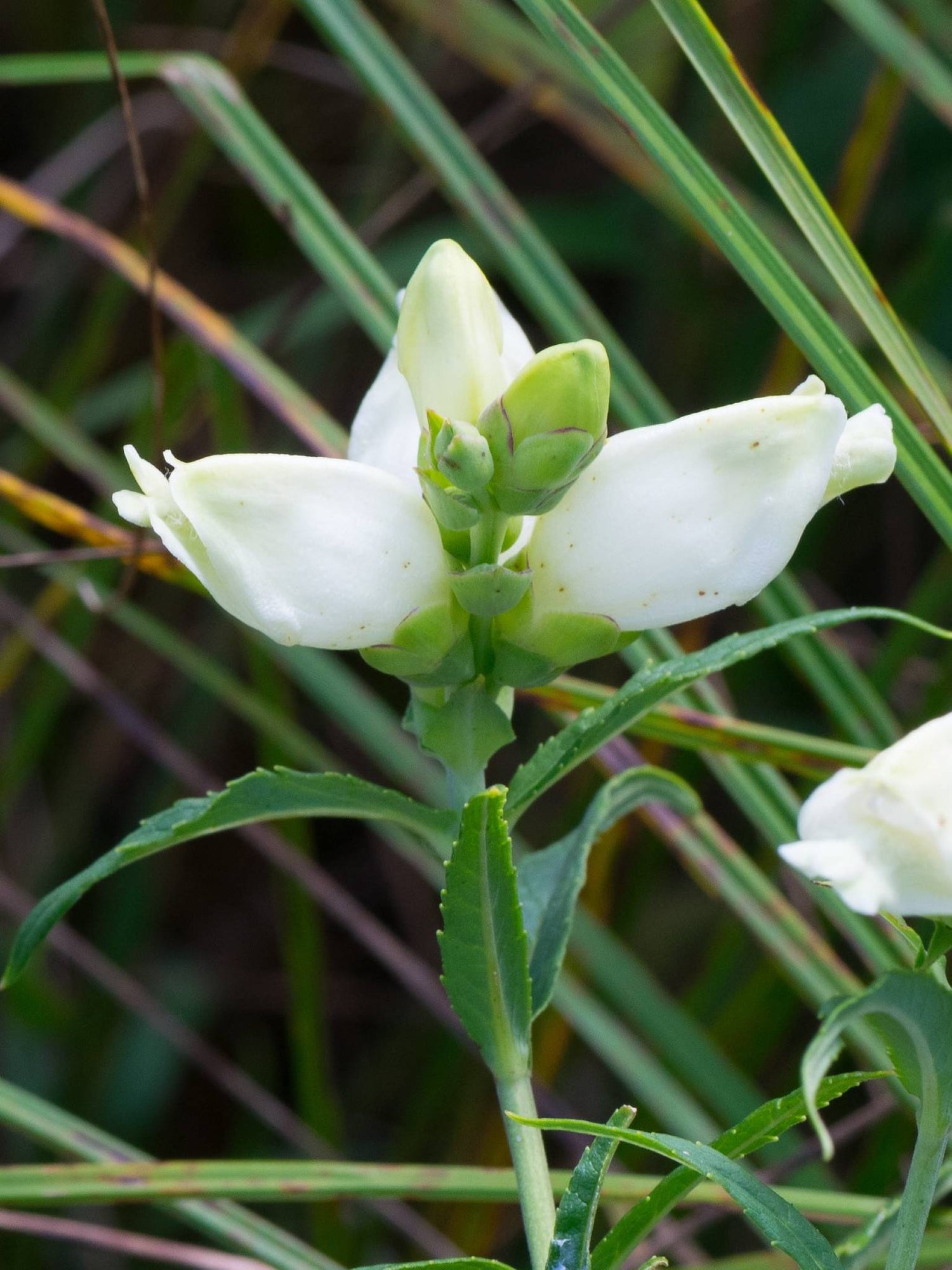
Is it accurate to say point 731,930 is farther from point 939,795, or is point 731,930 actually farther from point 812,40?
point 812,40

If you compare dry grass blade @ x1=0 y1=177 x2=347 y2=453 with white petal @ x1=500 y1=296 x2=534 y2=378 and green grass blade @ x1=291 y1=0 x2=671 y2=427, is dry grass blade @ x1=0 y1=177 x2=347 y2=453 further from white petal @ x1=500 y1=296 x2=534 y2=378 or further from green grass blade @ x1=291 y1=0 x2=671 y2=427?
white petal @ x1=500 y1=296 x2=534 y2=378

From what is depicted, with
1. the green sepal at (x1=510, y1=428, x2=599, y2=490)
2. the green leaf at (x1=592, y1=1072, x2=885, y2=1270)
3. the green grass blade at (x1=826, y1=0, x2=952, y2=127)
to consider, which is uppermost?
the green grass blade at (x1=826, y1=0, x2=952, y2=127)

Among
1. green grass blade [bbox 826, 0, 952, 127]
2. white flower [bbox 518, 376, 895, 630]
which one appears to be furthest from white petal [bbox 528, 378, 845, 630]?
green grass blade [bbox 826, 0, 952, 127]

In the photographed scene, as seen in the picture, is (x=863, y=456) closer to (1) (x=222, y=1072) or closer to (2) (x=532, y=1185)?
(2) (x=532, y=1185)

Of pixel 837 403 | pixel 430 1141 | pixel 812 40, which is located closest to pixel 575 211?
pixel 812 40

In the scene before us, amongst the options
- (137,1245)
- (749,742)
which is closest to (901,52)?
(749,742)

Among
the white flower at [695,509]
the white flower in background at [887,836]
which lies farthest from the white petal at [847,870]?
the white flower at [695,509]
